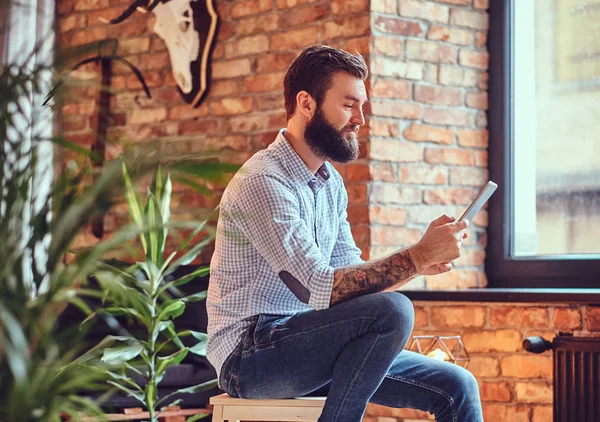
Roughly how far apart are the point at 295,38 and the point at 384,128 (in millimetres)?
508

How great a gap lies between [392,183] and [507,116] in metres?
0.56

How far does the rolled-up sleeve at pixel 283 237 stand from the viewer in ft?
6.91

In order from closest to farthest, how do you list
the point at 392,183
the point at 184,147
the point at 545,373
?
the point at 184,147
the point at 545,373
the point at 392,183

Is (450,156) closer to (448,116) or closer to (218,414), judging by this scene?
(448,116)

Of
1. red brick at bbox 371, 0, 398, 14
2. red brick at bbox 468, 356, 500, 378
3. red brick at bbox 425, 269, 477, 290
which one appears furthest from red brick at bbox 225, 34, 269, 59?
red brick at bbox 468, 356, 500, 378

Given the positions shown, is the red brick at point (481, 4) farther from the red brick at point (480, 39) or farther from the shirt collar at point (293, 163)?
the shirt collar at point (293, 163)

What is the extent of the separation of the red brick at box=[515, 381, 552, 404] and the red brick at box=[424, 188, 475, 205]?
2.39 feet

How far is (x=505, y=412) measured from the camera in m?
3.15

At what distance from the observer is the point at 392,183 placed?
3.33 metres

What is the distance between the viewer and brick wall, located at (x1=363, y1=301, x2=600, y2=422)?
10.1 ft

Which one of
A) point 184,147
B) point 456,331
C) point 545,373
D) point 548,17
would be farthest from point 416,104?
point 184,147

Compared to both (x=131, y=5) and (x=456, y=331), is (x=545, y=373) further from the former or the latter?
(x=131, y=5)

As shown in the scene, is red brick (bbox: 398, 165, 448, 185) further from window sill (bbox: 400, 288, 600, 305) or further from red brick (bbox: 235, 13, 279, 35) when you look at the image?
red brick (bbox: 235, 13, 279, 35)

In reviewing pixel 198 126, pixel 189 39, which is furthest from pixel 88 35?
pixel 198 126
